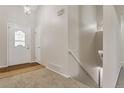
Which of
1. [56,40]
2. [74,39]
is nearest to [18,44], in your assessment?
[56,40]

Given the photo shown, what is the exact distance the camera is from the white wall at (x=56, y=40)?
371cm

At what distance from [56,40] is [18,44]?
2.65m

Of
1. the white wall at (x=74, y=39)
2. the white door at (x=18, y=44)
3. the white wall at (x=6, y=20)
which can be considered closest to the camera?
the white wall at (x=74, y=39)

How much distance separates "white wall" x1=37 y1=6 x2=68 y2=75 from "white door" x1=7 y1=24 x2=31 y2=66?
154cm

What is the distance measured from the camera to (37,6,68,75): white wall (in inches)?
146

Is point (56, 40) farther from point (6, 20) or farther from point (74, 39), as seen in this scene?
point (6, 20)

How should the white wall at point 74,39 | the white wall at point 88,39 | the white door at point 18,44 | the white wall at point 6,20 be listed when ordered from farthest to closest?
the white door at point 18,44, the white wall at point 6,20, the white wall at point 88,39, the white wall at point 74,39

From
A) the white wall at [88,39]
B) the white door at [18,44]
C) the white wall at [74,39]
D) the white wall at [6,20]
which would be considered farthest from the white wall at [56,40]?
the white wall at [6,20]

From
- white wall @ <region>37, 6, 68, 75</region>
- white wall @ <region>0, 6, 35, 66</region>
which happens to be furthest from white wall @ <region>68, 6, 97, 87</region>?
white wall @ <region>0, 6, 35, 66</region>

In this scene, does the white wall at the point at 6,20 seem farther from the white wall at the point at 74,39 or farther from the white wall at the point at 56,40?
the white wall at the point at 74,39

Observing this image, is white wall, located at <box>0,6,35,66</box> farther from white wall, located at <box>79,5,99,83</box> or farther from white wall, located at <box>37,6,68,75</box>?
white wall, located at <box>79,5,99,83</box>

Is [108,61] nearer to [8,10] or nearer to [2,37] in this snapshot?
[2,37]

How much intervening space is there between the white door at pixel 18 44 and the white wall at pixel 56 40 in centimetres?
154

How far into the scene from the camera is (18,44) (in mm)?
5906
